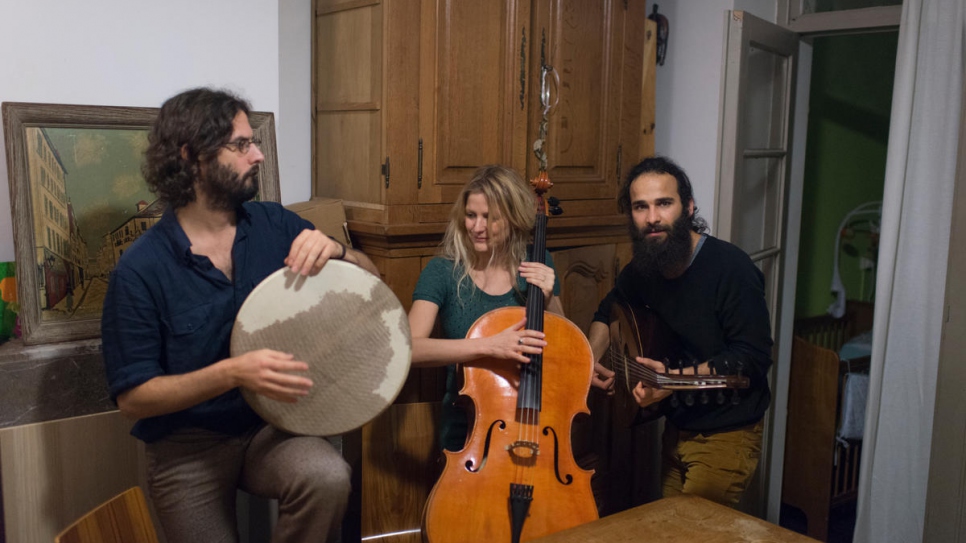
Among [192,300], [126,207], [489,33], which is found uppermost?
[489,33]

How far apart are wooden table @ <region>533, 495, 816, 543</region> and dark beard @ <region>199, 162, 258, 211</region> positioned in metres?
0.98

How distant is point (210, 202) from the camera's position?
1.92m

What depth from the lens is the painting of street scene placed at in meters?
2.15

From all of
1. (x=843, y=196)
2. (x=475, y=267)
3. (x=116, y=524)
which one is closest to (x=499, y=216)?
(x=475, y=267)

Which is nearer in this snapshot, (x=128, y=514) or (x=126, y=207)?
(x=128, y=514)

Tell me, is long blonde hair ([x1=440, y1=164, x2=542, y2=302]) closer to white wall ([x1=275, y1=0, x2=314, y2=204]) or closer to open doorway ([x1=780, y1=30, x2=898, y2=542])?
white wall ([x1=275, y1=0, x2=314, y2=204])

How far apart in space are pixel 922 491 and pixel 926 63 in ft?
4.51

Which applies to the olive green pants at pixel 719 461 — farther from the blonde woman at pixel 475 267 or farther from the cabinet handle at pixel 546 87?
the cabinet handle at pixel 546 87

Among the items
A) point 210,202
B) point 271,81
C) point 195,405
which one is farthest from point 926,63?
point 195,405

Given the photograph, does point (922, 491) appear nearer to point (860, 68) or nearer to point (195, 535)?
point (195, 535)

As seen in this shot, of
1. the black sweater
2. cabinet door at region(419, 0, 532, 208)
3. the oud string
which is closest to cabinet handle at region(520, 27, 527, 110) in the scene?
cabinet door at region(419, 0, 532, 208)

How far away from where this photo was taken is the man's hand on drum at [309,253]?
175 cm

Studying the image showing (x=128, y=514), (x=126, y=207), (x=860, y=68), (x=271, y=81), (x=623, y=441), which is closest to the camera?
(x=128, y=514)

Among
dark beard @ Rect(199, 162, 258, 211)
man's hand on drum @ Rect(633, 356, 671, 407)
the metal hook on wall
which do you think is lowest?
man's hand on drum @ Rect(633, 356, 671, 407)
